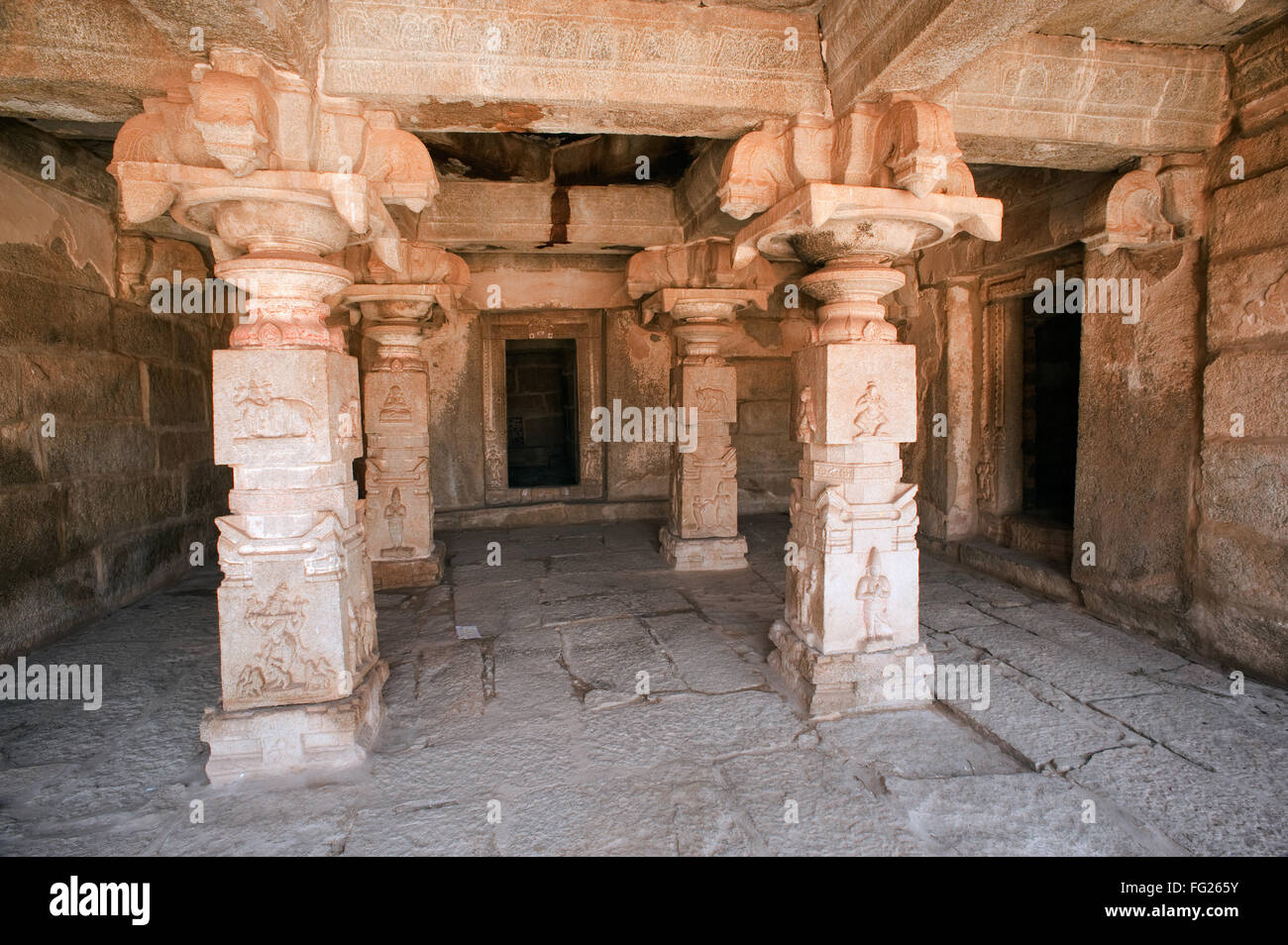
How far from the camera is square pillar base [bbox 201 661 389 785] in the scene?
2.57 meters

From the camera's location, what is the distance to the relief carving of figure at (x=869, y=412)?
302cm

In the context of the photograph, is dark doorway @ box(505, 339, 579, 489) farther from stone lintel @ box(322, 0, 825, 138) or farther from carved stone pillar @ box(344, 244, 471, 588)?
stone lintel @ box(322, 0, 825, 138)

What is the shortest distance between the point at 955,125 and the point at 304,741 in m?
3.38

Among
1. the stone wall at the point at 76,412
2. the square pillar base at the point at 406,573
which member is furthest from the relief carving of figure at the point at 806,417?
the stone wall at the point at 76,412

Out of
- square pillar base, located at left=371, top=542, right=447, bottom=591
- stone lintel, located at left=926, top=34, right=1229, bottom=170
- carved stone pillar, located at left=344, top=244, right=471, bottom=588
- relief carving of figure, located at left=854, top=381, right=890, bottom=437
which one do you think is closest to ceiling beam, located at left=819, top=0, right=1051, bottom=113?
stone lintel, located at left=926, top=34, right=1229, bottom=170

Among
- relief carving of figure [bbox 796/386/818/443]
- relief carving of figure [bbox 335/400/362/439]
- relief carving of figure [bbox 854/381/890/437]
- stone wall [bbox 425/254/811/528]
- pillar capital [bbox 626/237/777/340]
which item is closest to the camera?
relief carving of figure [bbox 335/400/362/439]

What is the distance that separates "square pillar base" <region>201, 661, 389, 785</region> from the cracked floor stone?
0.23ft

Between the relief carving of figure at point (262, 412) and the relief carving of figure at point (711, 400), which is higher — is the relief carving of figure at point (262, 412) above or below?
below

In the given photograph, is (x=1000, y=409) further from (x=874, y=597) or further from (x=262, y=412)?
(x=262, y=412)

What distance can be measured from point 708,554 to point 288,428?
342cm

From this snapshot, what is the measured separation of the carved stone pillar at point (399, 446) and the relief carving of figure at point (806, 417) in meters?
2.81

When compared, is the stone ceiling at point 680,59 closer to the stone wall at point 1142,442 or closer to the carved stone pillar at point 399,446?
the stone wall at point 1142,442

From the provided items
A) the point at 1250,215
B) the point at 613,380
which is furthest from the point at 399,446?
the point at 1250,215

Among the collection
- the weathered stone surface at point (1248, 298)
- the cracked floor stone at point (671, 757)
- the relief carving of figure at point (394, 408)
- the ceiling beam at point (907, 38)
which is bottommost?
the cracked floor stone at point (671, 757)
